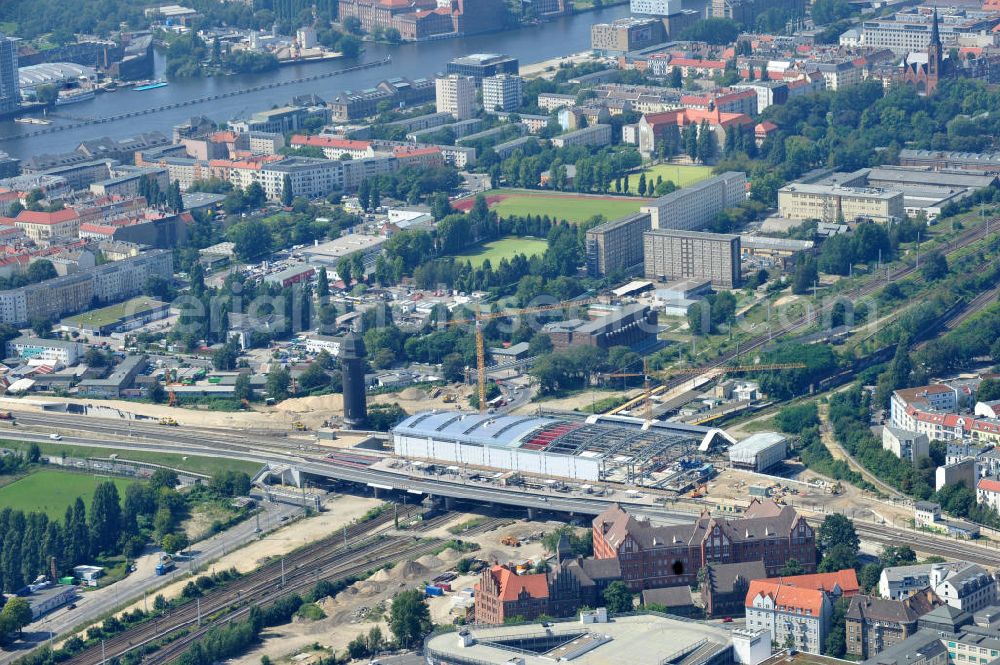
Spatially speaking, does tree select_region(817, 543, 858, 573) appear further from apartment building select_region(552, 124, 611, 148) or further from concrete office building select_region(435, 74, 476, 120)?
concrete office building select_region(435, 74, 476, 120)

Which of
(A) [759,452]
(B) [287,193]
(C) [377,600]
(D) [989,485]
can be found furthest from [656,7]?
(C) [377,600]

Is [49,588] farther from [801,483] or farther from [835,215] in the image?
[835,215]

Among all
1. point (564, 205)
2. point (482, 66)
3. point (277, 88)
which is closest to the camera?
point (564, 205)

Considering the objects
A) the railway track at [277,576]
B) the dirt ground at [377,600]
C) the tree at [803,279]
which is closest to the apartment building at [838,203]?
the tree at [803,279]

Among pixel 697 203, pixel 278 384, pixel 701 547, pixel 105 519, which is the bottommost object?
pixel 105 519

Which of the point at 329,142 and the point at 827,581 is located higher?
the point at 329,142

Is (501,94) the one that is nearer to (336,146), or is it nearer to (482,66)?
(482,66)

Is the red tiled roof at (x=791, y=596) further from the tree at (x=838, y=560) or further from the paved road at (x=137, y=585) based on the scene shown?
the paved road at (x=137, y=585)

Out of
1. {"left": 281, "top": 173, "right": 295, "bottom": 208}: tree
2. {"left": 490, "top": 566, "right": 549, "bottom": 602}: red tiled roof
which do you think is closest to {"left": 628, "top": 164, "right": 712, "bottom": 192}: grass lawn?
{"left": 281, "top": 173, "right": 295, "bottom": 208}: tree

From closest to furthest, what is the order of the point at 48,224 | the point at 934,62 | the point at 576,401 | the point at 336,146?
the point at 576,401 < the point at 48,224 < the point at 336,146 < the point at 934,62
